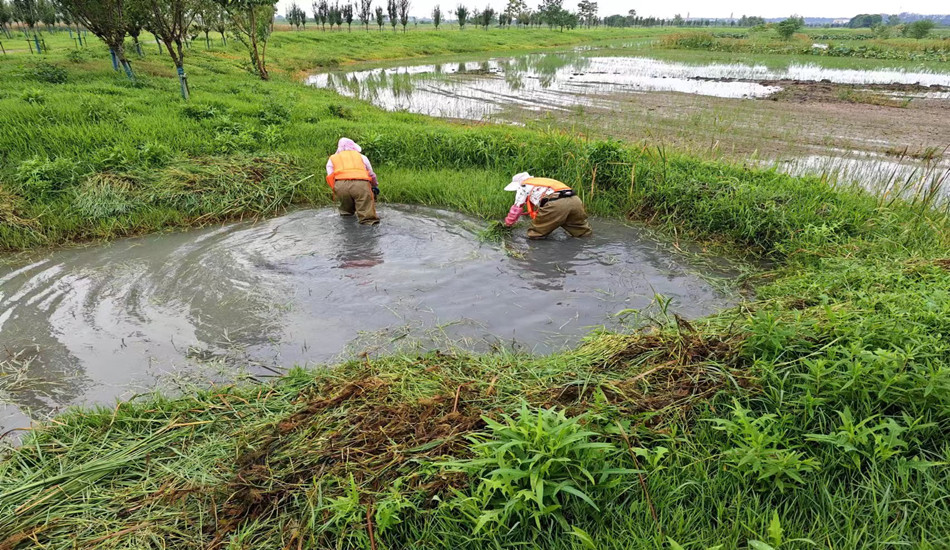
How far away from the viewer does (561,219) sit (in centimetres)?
575

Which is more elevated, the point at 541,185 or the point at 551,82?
the point at 551,82

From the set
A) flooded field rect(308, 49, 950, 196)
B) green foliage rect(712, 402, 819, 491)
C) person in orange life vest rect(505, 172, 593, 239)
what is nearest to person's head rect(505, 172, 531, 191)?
person in orange life vest rect(505, 172, 593, 239)

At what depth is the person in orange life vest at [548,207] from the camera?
18.7ft

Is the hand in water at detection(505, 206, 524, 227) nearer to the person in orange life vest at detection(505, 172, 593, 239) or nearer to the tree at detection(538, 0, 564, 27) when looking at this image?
the person in orange life vest at detection(505, 172, 593, 239)

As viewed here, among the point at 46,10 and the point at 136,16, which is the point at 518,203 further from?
the point at 46,10

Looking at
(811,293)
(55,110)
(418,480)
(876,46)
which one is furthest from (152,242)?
(876,46)

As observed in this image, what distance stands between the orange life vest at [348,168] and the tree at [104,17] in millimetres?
10271

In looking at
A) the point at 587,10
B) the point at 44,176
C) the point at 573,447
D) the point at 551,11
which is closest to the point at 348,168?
the point at 44,176

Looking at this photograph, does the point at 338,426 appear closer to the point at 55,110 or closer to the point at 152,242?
the point at 152,242

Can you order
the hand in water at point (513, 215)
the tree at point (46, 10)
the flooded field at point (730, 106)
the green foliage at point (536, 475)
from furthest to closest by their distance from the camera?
the tree at point (46, 10) < the flooded field at point (730, 106) < the hand in water at point (513, 215) < the green foliage at point (536, 475)

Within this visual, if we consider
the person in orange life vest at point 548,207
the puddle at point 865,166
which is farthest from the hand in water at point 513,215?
the puddle at point 865,166

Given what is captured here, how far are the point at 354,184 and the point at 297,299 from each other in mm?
2243

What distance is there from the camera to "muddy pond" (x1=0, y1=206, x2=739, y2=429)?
3754mm

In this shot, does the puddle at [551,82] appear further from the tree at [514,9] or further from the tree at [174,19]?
the tree at [514,9]
